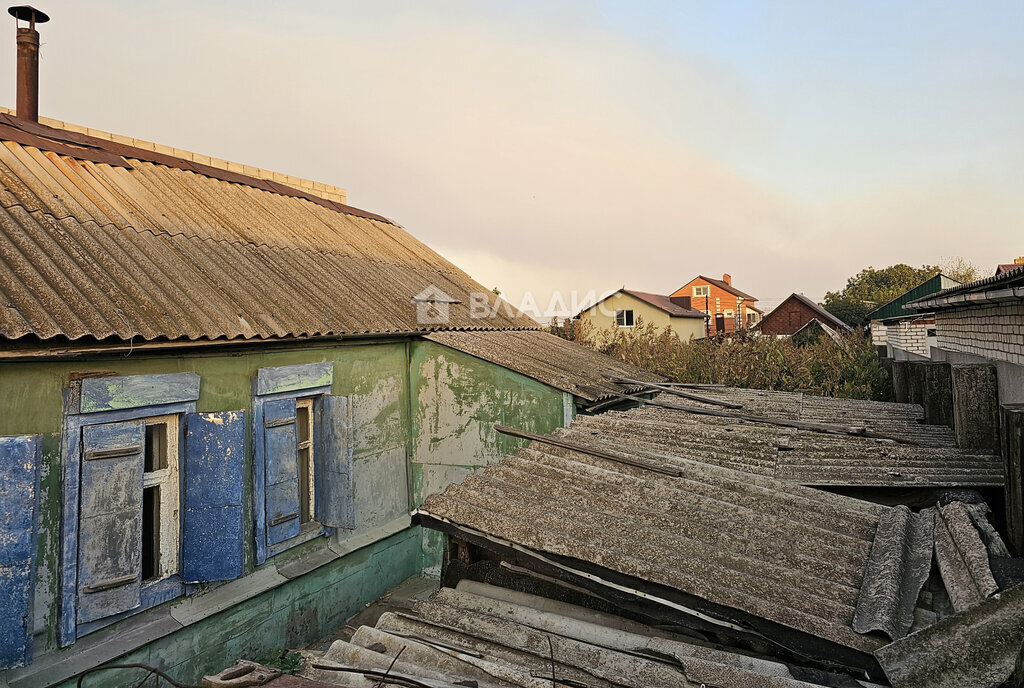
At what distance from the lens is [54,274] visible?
4.96 m

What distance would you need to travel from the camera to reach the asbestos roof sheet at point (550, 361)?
25.5 feet

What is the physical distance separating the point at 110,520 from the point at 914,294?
56.1 feet

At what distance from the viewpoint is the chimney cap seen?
791 cm

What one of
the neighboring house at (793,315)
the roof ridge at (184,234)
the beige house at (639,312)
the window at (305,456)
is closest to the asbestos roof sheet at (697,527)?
the window at (305,456)

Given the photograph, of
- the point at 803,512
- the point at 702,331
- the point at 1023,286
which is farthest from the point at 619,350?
the point at 702,331

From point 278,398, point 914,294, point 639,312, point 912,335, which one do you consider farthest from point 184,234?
point 639,312

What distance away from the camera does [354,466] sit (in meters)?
7.27

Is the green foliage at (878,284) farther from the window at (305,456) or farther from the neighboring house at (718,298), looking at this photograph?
the window at (305,456)

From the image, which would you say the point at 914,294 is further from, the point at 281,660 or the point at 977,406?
the point at 281,660

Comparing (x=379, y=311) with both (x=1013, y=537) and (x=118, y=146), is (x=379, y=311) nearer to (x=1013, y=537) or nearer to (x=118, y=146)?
(x=118, y=146)

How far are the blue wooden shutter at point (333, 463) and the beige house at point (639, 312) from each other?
A: 28365 millimetres

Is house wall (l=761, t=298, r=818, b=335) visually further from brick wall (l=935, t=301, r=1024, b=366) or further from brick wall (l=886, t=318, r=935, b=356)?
brick wall (l=935, t=301, r=1024, b=366)

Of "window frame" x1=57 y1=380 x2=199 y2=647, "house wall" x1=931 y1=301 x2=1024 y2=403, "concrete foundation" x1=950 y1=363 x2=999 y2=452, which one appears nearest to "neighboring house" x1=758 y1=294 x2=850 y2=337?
"house wall" x1=931 y1=301 x2=1024 y2=403

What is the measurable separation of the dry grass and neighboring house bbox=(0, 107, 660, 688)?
3267 mm
